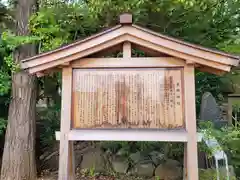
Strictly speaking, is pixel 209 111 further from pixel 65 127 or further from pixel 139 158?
pixel 65 127

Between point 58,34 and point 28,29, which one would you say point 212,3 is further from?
point 28,29

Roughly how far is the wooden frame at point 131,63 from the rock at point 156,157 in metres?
2.51

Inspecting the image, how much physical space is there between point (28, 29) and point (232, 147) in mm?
5199

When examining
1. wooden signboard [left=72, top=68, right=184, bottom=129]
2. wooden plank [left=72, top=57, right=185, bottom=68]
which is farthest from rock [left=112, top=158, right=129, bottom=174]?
wooden plank [left=72, top=57, right=185, bottom=68]

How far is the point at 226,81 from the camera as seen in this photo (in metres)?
8.90

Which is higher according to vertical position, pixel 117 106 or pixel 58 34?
pixel 58 34

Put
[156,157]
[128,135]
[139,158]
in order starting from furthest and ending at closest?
[139,158], [156,157], [128,135]

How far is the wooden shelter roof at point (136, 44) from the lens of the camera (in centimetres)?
397

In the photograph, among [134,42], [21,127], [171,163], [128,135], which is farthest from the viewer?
[171,163]

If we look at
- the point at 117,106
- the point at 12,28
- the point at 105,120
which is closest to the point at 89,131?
the point at 105,120

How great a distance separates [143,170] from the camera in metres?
6.52

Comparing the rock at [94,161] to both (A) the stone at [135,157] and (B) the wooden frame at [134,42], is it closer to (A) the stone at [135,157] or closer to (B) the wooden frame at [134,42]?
(A) the stone at [135,157]

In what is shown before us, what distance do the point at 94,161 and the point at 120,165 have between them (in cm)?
70

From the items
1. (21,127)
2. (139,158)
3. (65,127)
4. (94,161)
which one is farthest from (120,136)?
(94,161)
